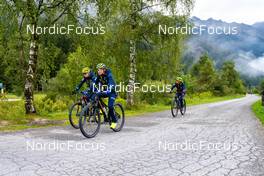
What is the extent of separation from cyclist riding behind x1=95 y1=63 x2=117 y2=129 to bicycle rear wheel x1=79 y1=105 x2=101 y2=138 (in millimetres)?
761

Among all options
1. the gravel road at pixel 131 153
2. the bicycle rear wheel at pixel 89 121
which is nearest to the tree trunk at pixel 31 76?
the gravel road at pixel 131 153

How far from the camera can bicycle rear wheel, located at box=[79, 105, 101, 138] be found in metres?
9.61

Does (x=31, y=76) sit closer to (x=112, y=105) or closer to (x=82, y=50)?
(x=82, y=50)

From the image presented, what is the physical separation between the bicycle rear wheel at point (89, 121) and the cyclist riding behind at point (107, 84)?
30.0 inches

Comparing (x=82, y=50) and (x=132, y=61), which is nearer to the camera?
(x=82, y=50)

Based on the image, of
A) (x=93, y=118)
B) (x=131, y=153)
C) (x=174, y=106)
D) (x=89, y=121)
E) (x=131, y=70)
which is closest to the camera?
(x=131, y=153)

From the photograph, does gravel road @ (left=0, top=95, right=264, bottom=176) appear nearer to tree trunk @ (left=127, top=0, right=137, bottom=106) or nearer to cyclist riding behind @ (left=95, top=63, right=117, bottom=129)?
cyclist riding behind @ (left=95, top=63, right=117, bottom=129)

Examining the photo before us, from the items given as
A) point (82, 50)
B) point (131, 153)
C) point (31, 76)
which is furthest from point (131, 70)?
point (131, 153)

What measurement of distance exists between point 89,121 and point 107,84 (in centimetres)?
151

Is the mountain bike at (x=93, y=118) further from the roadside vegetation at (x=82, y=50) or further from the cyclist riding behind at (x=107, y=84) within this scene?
the roadside vegetation at (x=82, y=50)

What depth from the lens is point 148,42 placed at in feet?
79.6

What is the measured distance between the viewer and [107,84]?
10.9 meters

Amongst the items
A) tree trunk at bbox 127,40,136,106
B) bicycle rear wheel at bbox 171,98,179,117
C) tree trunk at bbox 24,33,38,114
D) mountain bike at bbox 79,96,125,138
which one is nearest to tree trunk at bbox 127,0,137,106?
tree trunk at bbox 127,40,136,106

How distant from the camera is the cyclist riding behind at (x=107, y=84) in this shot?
35.3 feet
